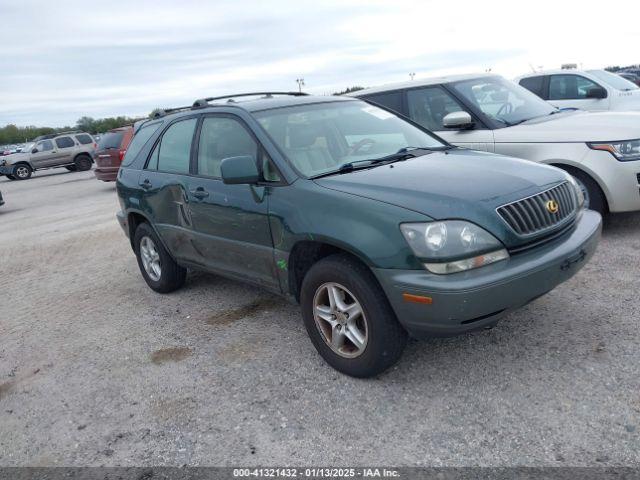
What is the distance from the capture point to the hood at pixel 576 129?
531cm

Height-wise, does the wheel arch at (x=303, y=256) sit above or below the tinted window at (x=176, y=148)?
below

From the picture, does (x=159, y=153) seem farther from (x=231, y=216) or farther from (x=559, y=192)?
(x=559, y=192)

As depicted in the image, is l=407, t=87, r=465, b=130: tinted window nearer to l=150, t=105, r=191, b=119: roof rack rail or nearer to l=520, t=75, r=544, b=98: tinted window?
l=150, t=105, r=191, b=119: roof rack rail

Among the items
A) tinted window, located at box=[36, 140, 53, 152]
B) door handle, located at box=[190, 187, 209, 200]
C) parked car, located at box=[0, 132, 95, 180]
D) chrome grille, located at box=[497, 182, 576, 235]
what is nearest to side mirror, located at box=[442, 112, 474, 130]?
chrome grille, located at box=[497, 182, 576, 235]

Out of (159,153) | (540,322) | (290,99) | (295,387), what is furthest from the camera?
(159,153)

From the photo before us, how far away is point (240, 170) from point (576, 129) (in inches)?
144

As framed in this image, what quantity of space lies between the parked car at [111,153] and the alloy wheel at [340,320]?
40.9 feet

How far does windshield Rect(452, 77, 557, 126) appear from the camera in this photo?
6211mm

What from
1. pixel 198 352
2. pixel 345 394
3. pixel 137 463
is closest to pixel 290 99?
pixel 198 352

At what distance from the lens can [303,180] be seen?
354 centimetres

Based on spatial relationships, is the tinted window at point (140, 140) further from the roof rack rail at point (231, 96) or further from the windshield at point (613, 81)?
the windshield at point (613, 81)

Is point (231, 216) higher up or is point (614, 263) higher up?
point (231, 216)

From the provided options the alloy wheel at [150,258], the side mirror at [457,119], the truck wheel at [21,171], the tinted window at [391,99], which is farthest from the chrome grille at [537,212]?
the truck wheel at [21,171]

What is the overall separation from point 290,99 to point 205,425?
8.71 ft
